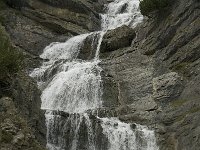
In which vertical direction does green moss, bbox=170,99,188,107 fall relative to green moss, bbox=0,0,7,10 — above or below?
below

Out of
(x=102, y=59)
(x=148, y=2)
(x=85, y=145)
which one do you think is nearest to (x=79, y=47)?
(x=102, y=59)

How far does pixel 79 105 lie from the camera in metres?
32.4

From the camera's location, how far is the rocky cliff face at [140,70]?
24391 millimetres

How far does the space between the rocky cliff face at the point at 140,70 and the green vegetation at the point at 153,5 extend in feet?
2.33

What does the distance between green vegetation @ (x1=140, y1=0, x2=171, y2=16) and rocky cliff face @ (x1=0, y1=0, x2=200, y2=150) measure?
2.33 ft

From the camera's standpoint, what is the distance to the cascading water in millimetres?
26172

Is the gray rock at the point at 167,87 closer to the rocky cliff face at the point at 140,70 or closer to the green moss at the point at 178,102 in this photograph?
the rocky cliff face at the point at 140,70

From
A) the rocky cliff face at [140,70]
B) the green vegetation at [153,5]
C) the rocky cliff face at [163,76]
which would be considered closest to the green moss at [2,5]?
the rocky cliff face at [140,70]

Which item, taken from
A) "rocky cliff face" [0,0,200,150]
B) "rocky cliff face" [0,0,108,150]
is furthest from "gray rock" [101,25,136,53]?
"rocky cliff face" [0,0,108,150]

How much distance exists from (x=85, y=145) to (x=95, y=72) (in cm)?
1011

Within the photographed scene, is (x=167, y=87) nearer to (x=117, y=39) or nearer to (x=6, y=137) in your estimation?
(x=117, y=39)

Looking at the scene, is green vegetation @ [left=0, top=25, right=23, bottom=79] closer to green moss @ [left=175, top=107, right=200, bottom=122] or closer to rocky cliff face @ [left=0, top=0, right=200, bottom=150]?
rocky cliff face @ [left=0, top=0, right=200, bottom=150]

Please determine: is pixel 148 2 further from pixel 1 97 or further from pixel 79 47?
pixel 1 97

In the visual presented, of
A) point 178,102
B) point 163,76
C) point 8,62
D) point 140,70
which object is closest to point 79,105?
point 140,70
